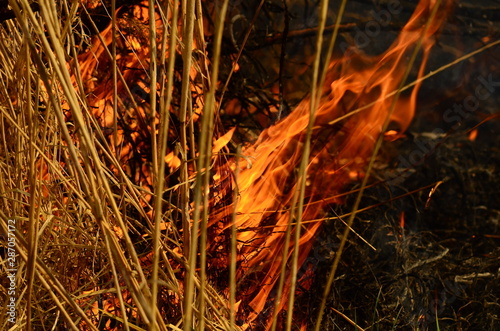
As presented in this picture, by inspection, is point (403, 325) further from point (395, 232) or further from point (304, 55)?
point (304, 55)

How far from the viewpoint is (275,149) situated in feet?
4.90

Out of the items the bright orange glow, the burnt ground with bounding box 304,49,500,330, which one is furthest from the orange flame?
the bright orange glow

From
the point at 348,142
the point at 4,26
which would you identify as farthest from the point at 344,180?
the point at 4,26

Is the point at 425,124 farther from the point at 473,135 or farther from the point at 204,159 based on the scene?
the point at 204,159

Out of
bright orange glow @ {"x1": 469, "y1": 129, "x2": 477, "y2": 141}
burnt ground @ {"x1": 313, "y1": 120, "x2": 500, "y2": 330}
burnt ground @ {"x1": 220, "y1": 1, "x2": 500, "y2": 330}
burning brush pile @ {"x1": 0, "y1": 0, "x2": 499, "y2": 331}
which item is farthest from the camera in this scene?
bright orange glow @ {"x1": 469, "y1": 129, "x2": 477, "y2": 141}

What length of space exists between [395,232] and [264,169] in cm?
48

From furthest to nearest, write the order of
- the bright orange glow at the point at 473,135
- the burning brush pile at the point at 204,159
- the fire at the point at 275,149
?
1. the bright orange glow at the point at 473,135
2. the fire at the point at 275,149
3. the burning brush pile at the point at 204,159

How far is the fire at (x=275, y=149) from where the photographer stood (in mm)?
1354

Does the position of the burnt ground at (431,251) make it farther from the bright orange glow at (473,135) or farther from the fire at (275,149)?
the fire at (275,149)

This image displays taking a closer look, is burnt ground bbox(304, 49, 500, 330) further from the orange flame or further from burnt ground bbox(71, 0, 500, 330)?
the orange flame

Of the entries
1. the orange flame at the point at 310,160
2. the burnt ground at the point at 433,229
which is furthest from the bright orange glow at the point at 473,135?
the orange flame at the point at 310,160

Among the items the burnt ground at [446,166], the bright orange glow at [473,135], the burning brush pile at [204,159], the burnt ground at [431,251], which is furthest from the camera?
the bright orange glow at [473,135]

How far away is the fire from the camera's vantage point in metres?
1.35

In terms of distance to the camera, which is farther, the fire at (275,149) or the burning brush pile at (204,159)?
the fire at (275,149)
